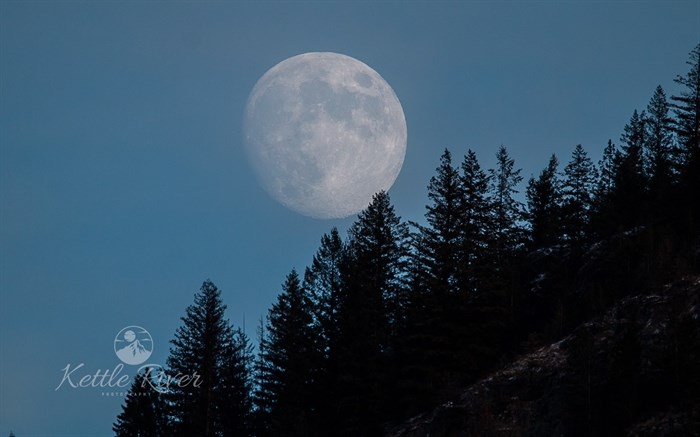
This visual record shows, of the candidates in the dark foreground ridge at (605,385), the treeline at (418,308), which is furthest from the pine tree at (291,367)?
the dark foreground ridge at (605,385)

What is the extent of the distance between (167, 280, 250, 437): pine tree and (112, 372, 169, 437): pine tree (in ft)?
14.8

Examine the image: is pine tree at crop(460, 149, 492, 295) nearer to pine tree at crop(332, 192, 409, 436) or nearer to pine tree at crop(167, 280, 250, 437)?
pine tree at crop(332, 192, 409, 436)

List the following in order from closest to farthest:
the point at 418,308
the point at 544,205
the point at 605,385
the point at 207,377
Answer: the point at 605,385
the point at 418,308
the point at 207,377
the point at 544,205

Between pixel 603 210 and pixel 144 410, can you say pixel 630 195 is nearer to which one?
pixel 603 210

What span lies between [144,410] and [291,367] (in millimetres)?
21378

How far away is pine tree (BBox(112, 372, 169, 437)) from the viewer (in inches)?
2938

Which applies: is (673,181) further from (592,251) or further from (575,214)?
(575,214)

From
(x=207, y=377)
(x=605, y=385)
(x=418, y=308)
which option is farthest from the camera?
(x=207, y=377)

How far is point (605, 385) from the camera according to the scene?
36.7 metres

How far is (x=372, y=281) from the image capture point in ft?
204

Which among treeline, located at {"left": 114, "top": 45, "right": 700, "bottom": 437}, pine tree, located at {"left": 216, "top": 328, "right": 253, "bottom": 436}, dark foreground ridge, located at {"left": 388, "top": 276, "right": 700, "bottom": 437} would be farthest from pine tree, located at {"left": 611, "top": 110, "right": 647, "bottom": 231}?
pine tree, located at {"left": 216, "top": 328, "right": 253, "bottom": 436}

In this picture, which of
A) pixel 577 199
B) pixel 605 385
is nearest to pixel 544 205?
pixel 577 199

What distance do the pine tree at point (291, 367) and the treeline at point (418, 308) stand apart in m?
0.14

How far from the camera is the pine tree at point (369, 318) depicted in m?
53.5
